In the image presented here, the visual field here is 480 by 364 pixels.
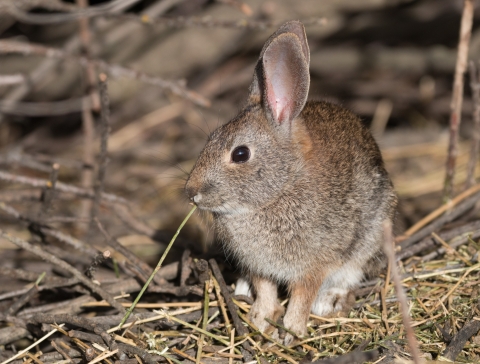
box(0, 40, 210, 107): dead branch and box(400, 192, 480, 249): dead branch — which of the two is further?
box(0, 40, 210, 107): dead branch

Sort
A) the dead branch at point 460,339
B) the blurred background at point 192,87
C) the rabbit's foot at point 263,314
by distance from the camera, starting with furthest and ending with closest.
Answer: the blurred background at point 192,87
the rabbit's foot at point 263,314
the dead branch at point 460,339

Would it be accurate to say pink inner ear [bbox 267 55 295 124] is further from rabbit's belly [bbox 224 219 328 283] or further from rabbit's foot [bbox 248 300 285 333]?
rabbit's foot [bbox 248 300 285 333]

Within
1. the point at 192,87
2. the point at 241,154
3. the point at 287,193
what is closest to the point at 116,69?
the point at 241,154

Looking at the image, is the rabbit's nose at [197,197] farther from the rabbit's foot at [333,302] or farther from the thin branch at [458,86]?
the thin branch at [458,86]

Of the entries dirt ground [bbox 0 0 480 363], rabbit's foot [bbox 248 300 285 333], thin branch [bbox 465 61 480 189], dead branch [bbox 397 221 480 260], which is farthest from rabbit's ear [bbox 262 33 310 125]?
thin branch [bbox 465 61 480 189]

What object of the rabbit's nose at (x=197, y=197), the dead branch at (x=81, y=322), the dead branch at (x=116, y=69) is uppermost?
the dead branch at (x=116, y=69)

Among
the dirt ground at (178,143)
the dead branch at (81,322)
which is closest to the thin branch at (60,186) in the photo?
the dirt ground at (178,143)

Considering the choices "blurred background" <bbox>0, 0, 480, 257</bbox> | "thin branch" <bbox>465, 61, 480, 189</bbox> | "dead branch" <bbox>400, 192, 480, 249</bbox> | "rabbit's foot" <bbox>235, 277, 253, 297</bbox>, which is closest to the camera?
"rabbit's foot" <bbox>235, 277, 253, 297</bbox>
